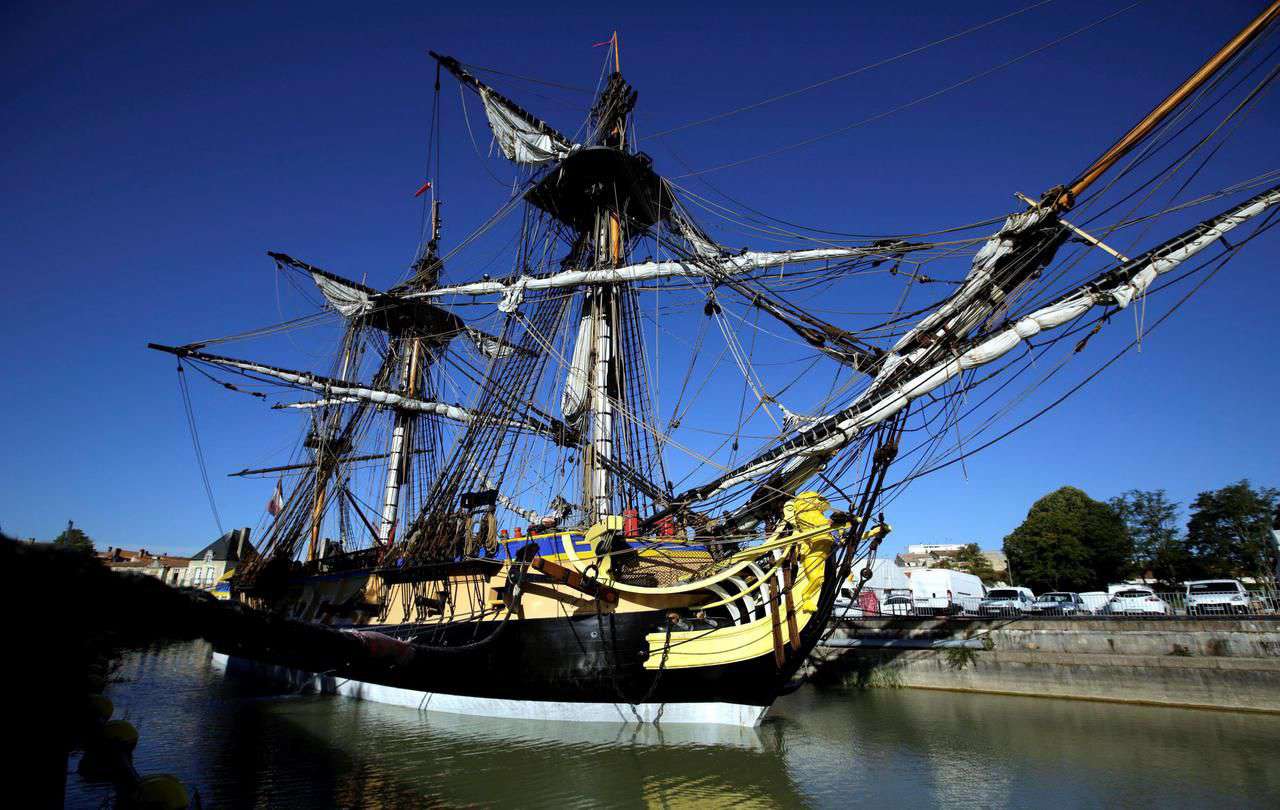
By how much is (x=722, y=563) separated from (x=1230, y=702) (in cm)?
1360

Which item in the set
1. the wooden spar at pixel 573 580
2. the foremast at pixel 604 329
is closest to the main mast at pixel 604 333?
the foremast at pixel 604 329

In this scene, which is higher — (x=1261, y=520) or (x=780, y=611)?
(x=1261, y=520)

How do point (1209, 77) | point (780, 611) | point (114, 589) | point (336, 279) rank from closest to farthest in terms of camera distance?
point (114, 589), point (1209, 77), point (780, 611), point (336, 279)

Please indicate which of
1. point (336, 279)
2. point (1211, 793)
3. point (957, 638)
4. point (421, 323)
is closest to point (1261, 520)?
point (957, 638)

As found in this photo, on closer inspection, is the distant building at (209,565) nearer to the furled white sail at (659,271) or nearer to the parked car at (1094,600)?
the furled white sail at (659,271)

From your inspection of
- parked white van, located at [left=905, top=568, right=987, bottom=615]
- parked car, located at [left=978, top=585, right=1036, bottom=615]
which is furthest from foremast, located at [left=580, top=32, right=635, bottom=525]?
parked white van, located at [left=905, top=568, right=987, bottom=615]

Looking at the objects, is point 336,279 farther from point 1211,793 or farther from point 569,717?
point 1211,793

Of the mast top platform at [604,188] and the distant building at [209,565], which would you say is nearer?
the mast top platform at [604,188]

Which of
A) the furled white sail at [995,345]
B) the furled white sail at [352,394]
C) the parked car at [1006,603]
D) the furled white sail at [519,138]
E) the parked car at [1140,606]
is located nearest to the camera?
the furled white sail at [995,345]

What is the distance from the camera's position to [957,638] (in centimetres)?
2100

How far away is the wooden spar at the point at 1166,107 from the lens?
26.3ft

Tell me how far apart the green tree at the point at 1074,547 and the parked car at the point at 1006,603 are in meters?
9.73

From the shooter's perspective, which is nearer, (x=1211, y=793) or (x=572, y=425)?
(x=1211, y=793)

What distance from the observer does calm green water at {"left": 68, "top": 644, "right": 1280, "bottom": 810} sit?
941 cm
